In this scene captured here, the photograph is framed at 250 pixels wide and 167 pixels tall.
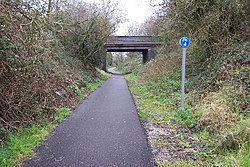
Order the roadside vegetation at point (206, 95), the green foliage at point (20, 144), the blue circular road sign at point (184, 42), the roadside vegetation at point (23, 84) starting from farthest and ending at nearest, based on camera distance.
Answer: the blue circular road sign at point (184, 42), the roadside vegetation at point (23, 84), the roadside vegetation at point (206, 95), the green foliage at point (20, 144)

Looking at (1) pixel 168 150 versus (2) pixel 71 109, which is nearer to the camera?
(1) pixel 168 150

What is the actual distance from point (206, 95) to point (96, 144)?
4691 millimetres

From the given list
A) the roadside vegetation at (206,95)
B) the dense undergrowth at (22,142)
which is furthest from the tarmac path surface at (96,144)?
the roadside vegetation at (206,95)

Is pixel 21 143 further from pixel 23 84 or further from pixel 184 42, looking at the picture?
pixel 184 42

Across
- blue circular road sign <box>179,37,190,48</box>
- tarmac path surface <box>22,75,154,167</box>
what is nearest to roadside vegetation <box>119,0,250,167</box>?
tarmac path surface <box>22,75,154,167</box>

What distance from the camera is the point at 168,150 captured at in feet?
17.9

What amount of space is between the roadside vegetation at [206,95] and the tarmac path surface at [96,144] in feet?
1.23

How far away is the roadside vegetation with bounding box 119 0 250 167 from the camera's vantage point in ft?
16.6

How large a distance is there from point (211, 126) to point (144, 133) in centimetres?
165

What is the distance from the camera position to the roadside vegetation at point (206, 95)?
5.06 meters

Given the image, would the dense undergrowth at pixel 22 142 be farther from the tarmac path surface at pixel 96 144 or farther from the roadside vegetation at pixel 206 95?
the roadside vegetation at pixel 206 95

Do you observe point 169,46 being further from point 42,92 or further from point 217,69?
point 42,92

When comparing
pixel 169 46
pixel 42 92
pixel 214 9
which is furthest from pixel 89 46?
pixel 42 92

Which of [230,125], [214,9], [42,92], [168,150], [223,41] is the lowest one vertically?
[168,150]
